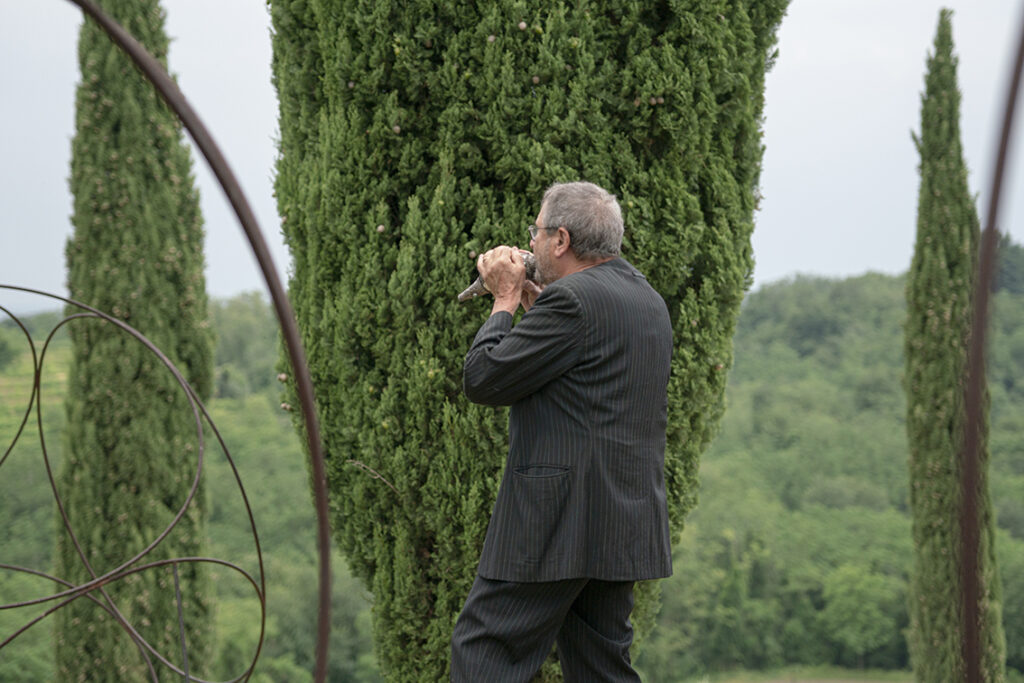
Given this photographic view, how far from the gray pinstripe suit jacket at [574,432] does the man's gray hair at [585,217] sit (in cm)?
11

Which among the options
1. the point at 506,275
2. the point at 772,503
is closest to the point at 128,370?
the point at 506,275

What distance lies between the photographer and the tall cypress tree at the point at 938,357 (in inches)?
259

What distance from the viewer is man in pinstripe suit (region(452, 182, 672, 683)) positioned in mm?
Result: 1981

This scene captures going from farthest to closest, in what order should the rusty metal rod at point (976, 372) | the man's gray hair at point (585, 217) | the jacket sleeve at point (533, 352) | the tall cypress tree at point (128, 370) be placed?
the tall cypress tree at point (128, 370) → the man's gray hair at point (585, 217) → the jacket sleeve at point (533, 352) → the rusty metal rod at point (976, 372)

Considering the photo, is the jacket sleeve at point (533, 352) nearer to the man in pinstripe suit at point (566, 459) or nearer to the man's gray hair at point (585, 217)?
the man in pinstripe suit at point (566, 459)

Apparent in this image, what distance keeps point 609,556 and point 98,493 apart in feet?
16.2

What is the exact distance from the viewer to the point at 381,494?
311cm

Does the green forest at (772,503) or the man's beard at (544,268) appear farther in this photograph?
the green forest at (772,503)

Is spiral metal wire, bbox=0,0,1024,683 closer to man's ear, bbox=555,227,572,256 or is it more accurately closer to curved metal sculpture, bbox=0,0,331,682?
curved metal sculpture, bbox=0,0,331,682

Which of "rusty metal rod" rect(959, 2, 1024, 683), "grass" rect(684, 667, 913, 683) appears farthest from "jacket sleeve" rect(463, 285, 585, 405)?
"grass" rect(684, 667, 913, 683)

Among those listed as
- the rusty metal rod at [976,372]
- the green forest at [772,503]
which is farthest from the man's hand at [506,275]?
the green forest at [772,503]

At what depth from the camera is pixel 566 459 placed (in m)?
1.99

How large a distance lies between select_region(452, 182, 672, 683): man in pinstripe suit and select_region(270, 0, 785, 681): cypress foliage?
882mm

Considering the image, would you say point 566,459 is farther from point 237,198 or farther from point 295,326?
point 237,198
